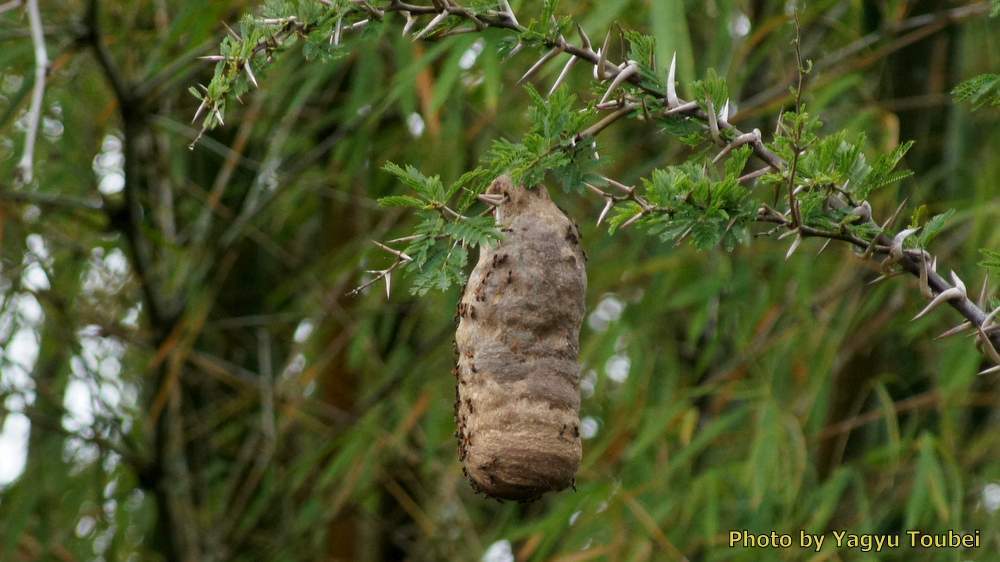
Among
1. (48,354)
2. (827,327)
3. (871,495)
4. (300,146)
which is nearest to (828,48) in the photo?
(827,327)

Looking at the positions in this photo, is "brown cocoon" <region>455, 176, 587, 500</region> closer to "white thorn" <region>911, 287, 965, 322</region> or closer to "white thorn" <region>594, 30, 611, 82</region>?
"white thorn" <region>594, 30, 611, 82</region>

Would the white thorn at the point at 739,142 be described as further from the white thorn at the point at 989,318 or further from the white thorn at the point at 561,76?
the white thorn at the point at 989,318

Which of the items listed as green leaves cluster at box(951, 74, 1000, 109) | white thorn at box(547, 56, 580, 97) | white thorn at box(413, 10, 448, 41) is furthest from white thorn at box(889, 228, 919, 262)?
white thorn at box(413, 10, 448, 41)

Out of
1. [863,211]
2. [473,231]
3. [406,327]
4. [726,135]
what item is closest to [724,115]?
[726,135]

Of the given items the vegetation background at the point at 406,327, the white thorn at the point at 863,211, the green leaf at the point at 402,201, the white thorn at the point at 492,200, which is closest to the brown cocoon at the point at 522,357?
Answer: the white thorn at the point at 492,200

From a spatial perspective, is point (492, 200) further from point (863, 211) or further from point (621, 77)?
point (863, 211)

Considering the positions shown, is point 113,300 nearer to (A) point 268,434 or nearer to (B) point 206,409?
(B) point 206,409
